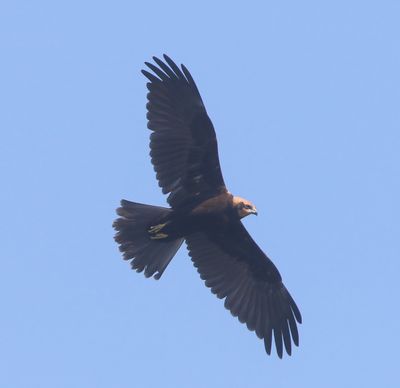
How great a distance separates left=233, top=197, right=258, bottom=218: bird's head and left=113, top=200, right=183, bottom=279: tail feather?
3.35ft

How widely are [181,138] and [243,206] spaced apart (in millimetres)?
Answer: 1371

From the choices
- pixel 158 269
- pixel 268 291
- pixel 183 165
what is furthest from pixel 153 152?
pixel 268 291

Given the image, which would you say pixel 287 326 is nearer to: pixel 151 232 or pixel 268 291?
pixel 268 291

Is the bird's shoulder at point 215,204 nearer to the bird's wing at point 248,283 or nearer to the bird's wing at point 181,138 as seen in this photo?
the bird's wing at point 181,138

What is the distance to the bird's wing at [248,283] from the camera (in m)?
21.4

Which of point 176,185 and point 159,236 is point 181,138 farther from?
point 159,236

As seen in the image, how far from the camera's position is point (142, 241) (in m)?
20.8

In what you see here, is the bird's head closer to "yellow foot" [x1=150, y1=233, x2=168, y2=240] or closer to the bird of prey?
the bird of prey

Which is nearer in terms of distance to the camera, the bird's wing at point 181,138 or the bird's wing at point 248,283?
the bird's wing at point 181,138

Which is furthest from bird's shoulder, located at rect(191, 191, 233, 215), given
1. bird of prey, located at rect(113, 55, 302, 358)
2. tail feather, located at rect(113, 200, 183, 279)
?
tail feather, located at rect(113, 200, 183, 279)

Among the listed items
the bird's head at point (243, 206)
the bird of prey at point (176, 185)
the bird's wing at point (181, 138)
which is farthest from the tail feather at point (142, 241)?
the bird's head at point (243, 206)

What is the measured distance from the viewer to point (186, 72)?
67.1 ft

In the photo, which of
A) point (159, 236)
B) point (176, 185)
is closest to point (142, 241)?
point (159, 236)

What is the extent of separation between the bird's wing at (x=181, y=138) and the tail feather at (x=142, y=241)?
0.45m
